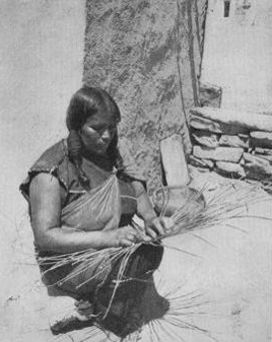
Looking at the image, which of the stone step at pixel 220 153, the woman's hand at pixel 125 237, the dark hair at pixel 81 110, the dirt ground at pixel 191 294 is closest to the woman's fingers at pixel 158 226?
the woman's hand at pixel 125 237

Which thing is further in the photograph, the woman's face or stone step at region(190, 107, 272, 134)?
stone step at region(190, 107, 272, 134)

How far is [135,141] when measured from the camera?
4.16m

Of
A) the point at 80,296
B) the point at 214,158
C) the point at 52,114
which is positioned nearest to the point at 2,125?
the point at 52,114

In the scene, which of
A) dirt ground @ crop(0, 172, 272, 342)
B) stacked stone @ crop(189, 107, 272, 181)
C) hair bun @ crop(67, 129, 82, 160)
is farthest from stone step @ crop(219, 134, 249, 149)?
hair bun @ crop(67, 129, 82, 160)

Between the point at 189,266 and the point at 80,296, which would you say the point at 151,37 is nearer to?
the point at 189,266

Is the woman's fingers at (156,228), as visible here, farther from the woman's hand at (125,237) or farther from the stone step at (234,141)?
the stone step at (234,141)

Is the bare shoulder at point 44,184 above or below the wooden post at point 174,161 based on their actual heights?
above

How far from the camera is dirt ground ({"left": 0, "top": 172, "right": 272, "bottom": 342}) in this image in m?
3.03

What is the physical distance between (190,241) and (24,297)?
128 cm

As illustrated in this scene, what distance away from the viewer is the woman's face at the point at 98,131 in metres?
2.70

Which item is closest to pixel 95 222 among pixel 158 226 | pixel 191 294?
pixel 158 226

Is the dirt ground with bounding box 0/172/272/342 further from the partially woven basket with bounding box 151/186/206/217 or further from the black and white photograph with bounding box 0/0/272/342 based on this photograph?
the partially woven basket with bounding box 151/186/206/217

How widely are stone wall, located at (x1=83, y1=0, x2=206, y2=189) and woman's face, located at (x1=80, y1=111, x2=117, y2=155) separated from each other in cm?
72

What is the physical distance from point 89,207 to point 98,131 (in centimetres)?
40
